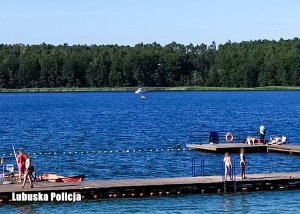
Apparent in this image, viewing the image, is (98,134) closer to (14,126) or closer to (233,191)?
(14,126)

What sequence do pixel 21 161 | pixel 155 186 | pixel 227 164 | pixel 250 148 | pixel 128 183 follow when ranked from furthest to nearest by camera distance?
1. pixel 250 148
2. pixel 227 164
3. pixel 128 183
4. pixel 155 186
5. pixel 21 161

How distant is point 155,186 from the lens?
168ft

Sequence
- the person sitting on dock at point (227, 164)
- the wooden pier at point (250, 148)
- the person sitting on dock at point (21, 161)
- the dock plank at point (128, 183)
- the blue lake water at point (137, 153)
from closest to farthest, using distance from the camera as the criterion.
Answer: the blue lake water at point (137, 153)
the dock plank at point (128, 183)
the person sitting on dock at point (21, 161)
the person sitting on dock at point (227, 164)
the wooden pier at point (250, 148)

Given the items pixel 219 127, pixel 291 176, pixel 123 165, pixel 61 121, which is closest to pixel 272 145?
pixel 123 165

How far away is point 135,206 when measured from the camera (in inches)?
1900

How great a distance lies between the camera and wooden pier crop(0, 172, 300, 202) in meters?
49.5

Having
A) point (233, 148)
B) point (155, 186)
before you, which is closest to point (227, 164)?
point (155, 186)

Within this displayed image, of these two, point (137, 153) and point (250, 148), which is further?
point (250, 148)

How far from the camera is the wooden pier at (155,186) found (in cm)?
4953

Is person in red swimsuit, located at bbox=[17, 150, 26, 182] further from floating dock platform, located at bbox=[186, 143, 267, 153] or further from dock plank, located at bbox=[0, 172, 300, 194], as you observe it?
floating dock platform, located at bbox=[186, 143, 267, 153]

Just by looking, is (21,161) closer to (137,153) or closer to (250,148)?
(137,153)

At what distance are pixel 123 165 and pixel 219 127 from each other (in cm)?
5763

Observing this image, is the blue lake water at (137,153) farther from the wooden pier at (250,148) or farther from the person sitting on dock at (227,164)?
the person sitting on dock at (227,164)

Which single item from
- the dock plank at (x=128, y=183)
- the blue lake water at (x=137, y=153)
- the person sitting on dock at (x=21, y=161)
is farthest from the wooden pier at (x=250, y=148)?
the person sitting on dock at (x=21, y=161)
